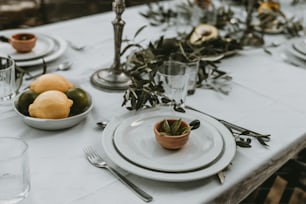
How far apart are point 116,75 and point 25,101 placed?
0.29 meters

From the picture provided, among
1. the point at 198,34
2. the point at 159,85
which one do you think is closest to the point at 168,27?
the point at 198,34

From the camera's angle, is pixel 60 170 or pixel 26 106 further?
pixel 26 106

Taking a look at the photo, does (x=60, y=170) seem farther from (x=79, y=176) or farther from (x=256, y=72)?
(x=256, y=72)

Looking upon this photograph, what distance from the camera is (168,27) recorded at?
65.8 inches

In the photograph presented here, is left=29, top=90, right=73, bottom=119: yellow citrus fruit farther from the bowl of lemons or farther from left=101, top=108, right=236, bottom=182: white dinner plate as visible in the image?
left=101, top=108, right=236, bottom=182: white dinner plate

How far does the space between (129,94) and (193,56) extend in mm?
297

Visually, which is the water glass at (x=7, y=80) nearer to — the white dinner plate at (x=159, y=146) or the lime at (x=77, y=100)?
the lime at (x=77, y=100)

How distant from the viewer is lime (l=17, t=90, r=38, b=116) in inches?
39.3

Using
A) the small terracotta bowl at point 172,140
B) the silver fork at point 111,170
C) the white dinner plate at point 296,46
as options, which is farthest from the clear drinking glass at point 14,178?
the white dinner plate at point 296,46

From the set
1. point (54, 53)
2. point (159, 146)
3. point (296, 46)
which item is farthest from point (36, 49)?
point (296, 46)

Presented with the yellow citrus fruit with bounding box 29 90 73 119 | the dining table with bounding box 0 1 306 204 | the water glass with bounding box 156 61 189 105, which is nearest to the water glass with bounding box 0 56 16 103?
the dining table with bounding box 0 1 306 204

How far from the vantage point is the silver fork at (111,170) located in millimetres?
785

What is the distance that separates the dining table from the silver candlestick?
0.06 feet

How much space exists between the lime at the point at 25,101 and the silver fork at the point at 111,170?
0.19 meters
